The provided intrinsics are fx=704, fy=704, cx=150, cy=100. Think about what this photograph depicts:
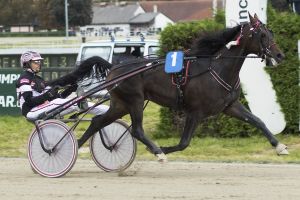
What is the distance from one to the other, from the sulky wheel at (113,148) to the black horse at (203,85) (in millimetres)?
314

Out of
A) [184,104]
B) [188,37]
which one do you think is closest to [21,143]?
[188,37]

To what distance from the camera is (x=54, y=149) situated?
8.50m

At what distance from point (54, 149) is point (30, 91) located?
77cm

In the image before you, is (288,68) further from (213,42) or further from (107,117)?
(107,117)

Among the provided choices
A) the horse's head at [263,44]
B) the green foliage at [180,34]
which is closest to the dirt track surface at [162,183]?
the horse's head at [263,44]

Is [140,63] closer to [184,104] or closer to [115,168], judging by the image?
[184,104]

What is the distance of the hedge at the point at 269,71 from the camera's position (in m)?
11.9

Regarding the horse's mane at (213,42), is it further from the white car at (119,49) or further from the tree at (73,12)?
the tree at (73,12)

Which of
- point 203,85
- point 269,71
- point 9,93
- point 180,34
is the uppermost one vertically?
point 180,34

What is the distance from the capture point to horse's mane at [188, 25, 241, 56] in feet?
28.1

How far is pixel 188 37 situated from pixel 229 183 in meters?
4.98

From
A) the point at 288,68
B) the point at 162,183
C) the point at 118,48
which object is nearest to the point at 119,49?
the point at 118,48

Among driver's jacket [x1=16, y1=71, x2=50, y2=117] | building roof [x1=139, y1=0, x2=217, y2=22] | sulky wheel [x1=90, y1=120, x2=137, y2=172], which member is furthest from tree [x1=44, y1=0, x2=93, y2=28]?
driver's jacket [x1=16, y1=71, x2=50, y2=117]

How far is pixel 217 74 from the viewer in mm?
8312
